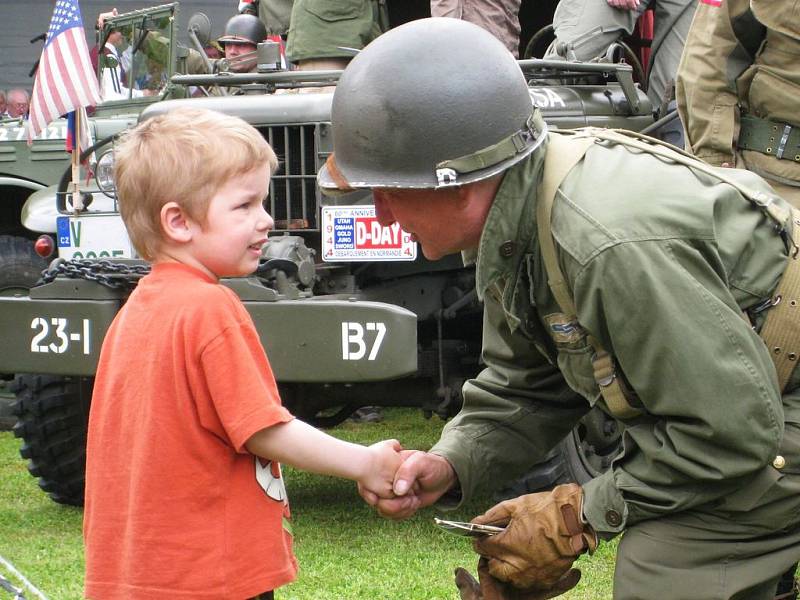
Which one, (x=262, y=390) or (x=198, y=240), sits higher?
(x=198, y=240)

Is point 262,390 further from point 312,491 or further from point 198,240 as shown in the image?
point 312,491

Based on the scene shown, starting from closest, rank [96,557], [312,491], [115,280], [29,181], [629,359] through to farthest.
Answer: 1. [629,359]
2. [96,557]
3. [115,280]
4. [312,491]
5. [29,181]

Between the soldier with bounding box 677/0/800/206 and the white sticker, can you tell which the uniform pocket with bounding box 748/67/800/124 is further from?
the white sticker

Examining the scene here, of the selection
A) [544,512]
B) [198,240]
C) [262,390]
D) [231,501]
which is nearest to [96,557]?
[231,501]

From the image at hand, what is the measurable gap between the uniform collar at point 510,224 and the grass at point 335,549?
2059 mm

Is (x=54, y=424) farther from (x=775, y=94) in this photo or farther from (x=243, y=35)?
(x=775, y=94)

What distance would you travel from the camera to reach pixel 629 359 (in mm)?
2393

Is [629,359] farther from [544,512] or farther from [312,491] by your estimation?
[312,491]

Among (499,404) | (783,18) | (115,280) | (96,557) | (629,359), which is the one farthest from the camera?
(115,280)

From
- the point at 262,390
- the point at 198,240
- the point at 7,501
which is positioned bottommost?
the point at 7,501

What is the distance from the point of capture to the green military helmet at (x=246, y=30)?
7215 millimetres

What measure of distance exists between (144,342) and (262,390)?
241 millimetres

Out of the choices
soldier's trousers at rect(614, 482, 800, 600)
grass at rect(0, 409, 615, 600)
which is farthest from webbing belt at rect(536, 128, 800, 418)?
grass at rect(0, 409, 615, 600)

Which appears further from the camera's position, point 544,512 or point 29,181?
point 29,181
